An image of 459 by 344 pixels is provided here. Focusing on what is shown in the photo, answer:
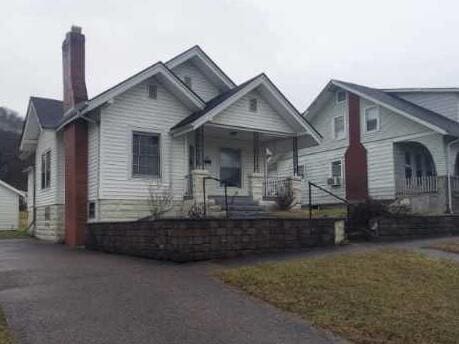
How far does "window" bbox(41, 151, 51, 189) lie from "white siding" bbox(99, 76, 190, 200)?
4.73 m

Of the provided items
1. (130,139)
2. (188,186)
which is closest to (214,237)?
(188,186)

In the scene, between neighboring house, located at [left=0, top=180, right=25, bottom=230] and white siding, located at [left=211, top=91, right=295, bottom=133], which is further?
neighboring house, located at [left=0, top=180, right=25, bottom=230]

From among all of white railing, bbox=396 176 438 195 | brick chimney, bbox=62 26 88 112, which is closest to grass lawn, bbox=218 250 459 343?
brick chimney, bbox=62 26 88 112

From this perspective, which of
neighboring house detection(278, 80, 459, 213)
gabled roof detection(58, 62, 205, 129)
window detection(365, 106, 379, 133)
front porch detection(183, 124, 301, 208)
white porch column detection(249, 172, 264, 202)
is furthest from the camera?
window detection(365, 106, 379, 133)

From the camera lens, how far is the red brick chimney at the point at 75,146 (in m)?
18.1

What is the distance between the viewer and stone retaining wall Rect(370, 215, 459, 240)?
16.0 meters

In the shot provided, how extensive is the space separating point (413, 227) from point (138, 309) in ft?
37.4

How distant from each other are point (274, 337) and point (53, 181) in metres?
15.5

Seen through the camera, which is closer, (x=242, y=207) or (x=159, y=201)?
(x=242, y=207)

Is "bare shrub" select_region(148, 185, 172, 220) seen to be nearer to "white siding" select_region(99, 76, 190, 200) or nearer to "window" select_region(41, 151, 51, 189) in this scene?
"white siding" select_region(99, 76, 190, 200)

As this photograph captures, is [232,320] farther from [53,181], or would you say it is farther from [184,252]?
[53,181]

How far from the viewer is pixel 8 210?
3734cm

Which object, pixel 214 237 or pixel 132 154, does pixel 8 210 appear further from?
pixel 214 237

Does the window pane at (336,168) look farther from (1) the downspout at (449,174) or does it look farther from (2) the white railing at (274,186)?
(2) the white railing at (274,186)
